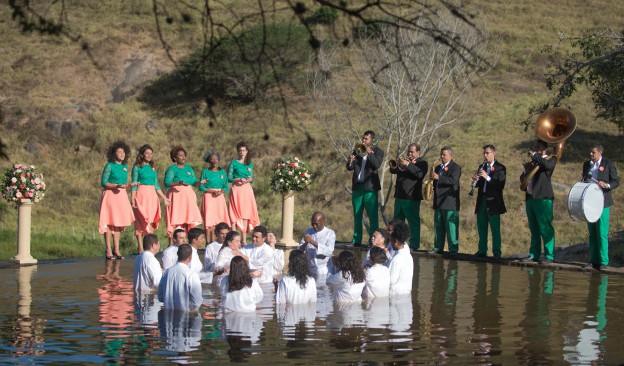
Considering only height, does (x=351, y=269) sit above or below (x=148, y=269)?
above

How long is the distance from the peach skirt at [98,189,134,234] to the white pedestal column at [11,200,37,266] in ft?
3.87

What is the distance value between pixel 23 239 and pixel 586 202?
8.74 meters

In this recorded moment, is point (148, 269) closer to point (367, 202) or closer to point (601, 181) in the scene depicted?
point (367, 202)

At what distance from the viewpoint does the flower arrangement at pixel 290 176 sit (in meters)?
20.0

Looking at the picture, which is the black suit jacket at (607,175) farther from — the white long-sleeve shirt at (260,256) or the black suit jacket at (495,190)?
the white long-sleeve shirt at (260,256)

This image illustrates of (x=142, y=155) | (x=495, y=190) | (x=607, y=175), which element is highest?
(x=142, y=155)

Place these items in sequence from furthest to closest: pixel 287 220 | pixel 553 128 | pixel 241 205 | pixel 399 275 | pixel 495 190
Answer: pixel 287 220
pixel 241 205
pixel 495 190
pixel 553 128
pixel 399 275

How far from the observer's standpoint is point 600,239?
1572cm

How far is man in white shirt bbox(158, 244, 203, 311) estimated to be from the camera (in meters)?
11.9

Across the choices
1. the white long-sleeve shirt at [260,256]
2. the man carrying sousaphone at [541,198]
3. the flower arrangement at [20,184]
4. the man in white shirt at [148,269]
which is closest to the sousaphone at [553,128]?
the man carrying sousaphone at [541,198]

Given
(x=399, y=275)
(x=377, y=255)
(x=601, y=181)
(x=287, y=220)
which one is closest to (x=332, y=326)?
(x=377, y=255)

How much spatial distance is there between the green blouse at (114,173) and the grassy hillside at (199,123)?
1082cm

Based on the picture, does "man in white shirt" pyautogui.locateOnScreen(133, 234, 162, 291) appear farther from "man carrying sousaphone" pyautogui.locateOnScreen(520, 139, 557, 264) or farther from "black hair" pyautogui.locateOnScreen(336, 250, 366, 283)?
"man carrying sousaphone" pyautogui.locateOnScreen(520, 139, 557, 264)

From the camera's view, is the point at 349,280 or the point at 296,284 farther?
the point at 349,280
